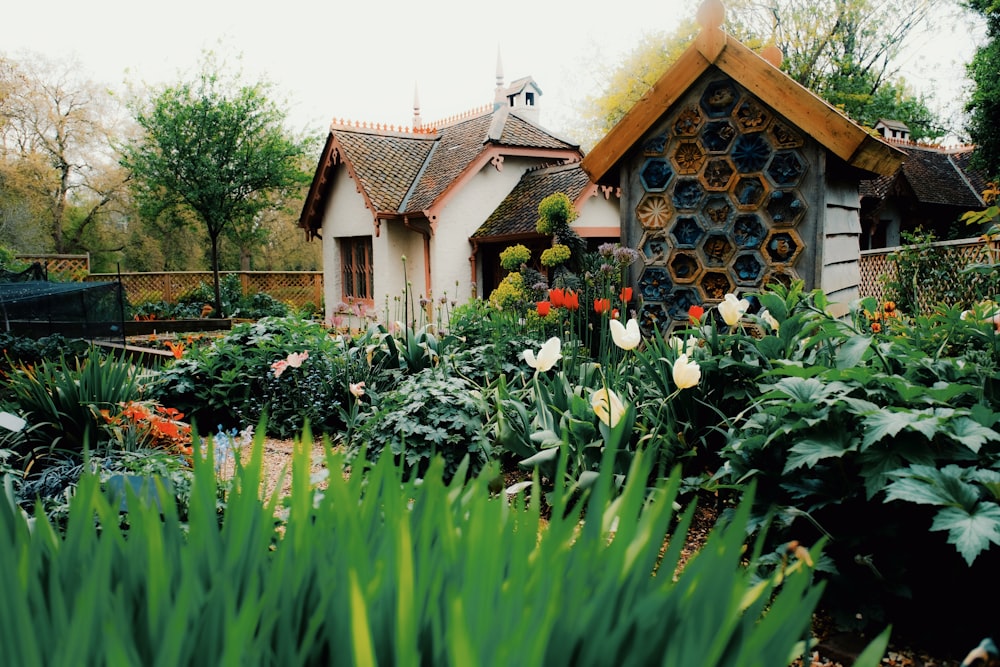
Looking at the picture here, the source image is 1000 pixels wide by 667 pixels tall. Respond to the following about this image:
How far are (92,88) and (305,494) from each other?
1260 inches

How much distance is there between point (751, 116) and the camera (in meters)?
5.40

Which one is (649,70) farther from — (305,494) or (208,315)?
(305,494)

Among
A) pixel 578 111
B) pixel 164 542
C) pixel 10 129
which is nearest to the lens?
pixel 164 542

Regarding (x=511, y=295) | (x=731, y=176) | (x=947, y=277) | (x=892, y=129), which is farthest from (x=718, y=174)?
(x=892, y=129)

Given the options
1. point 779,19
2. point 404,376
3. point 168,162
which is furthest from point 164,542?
point 779,19

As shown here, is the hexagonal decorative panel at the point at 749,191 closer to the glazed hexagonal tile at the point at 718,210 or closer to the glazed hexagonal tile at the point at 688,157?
the glazed hexagonal tile at the point at 718,210

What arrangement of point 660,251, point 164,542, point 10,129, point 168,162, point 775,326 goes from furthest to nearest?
point 10,129 < point 168,162 < point 660,251 < point 775,326 < point 164,542

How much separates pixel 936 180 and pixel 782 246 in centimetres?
1959

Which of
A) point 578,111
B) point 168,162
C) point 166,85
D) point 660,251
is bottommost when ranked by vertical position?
point 660,251

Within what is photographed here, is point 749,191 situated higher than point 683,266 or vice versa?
point 749,191

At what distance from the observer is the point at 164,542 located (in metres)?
0.96

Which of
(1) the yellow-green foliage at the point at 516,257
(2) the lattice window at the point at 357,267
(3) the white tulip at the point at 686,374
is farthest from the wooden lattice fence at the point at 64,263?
(3) the white tulip at the point at 686,374

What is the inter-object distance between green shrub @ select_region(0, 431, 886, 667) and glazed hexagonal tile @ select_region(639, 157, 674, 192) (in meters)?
5.27

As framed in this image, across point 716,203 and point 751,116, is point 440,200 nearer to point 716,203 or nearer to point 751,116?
point 716,203
